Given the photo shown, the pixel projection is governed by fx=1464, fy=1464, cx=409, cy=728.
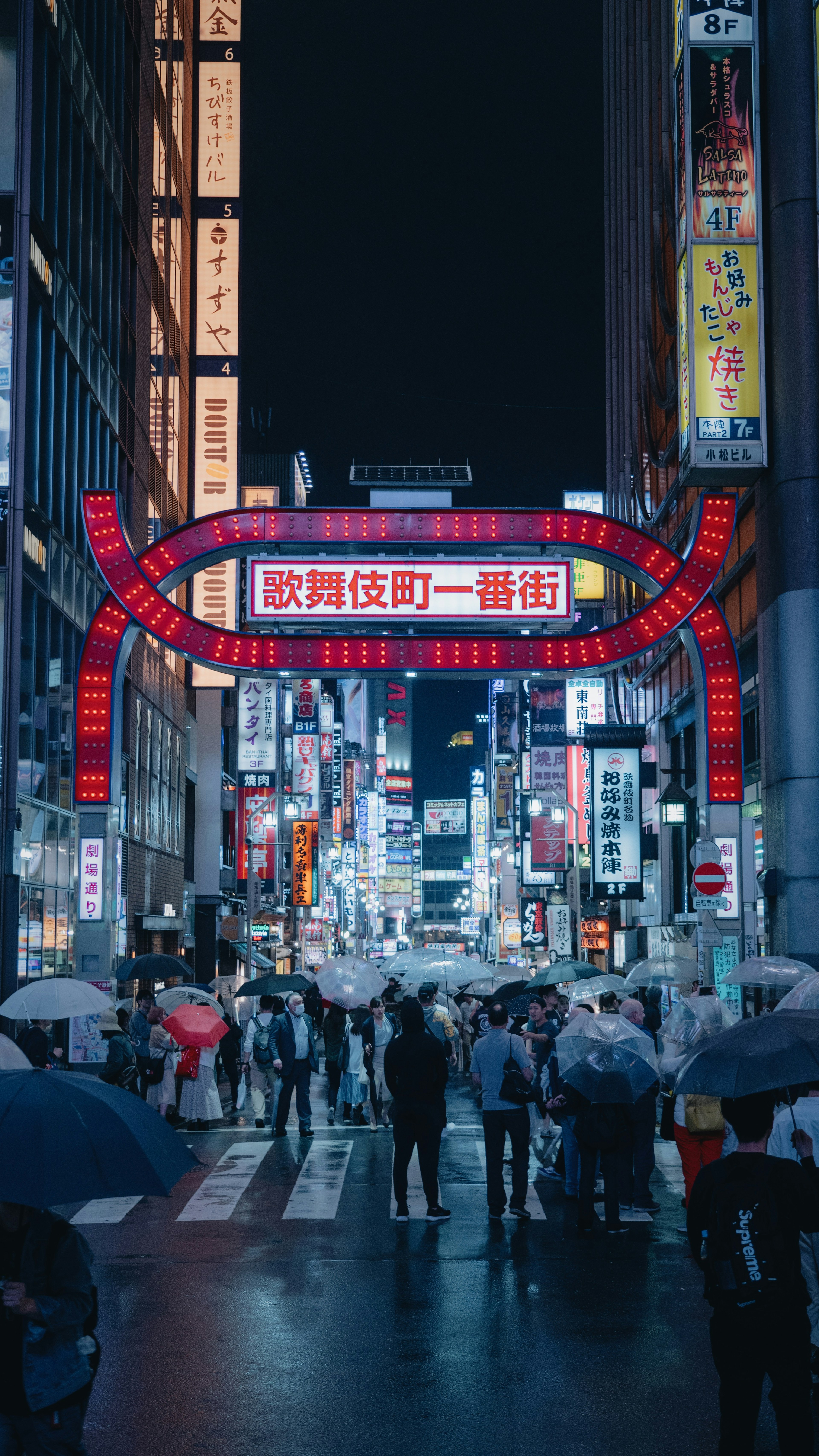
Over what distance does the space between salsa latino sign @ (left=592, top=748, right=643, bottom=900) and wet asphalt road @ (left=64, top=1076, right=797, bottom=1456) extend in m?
24.4

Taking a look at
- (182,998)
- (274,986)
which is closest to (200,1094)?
(182,998)

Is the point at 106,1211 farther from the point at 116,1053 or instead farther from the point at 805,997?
the point at 805,997

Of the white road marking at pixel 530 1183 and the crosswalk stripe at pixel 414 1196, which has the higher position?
the crosswalk stripe at pixel 414 1196

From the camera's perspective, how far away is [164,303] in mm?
40250

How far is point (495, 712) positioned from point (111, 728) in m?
85.5

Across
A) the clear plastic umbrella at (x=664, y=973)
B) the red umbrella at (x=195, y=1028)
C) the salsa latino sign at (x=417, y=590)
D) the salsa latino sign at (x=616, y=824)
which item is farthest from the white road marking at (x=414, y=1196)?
the salsa latino sign at (x=616, y=824)

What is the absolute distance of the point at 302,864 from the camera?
71.4 m

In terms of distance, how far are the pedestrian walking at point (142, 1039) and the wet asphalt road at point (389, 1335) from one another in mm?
4487

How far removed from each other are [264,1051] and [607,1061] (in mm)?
7937

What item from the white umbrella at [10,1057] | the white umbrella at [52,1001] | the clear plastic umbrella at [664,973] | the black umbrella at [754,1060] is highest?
the white umbrella at [10,1057]

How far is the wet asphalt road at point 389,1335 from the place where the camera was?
7098 millimetres

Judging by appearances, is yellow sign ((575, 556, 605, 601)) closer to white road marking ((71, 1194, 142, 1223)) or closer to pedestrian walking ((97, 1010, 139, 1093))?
pedestrian walking ((97, 1010, 139, 1093))

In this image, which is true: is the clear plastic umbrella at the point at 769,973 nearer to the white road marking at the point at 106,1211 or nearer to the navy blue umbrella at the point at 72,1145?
the white road marking at the point at 106,1211

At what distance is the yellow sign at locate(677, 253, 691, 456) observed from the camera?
21.5 metres
